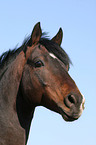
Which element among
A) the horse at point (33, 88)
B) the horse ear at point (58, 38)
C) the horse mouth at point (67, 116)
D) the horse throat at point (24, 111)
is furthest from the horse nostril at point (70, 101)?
the horse ear at point (58, 38)

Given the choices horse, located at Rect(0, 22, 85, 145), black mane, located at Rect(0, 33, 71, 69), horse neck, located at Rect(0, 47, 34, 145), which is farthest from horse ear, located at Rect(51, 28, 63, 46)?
horse neck, located at Rect(0, 47, 34, 145)

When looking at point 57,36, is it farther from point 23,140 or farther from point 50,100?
point 23,140

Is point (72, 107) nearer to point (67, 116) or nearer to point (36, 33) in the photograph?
point (67, 116)

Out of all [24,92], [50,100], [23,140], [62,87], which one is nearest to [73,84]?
[62,87]

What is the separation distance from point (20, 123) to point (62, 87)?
1.01m

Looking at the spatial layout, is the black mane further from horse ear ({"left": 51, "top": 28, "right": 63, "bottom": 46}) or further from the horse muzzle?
the horse muzzle

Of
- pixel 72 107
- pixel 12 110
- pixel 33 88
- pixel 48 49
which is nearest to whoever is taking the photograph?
pixel 72 107

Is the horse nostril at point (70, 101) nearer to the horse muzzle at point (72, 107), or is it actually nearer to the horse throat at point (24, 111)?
the horse muzzle at point (72, 107)

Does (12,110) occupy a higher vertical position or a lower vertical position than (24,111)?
higher

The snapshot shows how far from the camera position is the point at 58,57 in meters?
5.53

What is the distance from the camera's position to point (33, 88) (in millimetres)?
5273

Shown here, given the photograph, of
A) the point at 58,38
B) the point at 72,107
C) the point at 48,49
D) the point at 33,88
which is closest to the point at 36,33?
the point at 48,49

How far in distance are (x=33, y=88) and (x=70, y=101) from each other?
765 mm

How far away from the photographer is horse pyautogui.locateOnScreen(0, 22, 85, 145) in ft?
16.3
